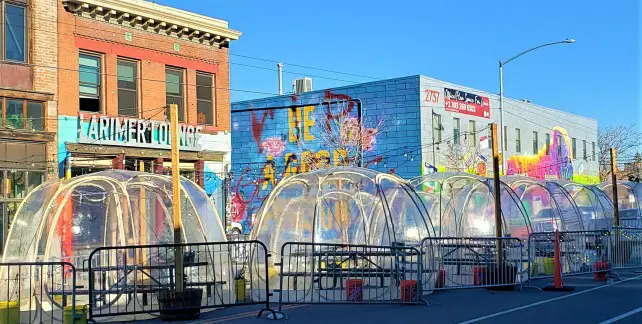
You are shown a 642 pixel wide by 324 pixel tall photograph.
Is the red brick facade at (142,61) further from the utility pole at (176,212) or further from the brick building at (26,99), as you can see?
the utility pole at (176,212)

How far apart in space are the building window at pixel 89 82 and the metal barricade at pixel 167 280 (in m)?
10.0

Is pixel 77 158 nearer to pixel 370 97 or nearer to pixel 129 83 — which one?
pixel 129 83

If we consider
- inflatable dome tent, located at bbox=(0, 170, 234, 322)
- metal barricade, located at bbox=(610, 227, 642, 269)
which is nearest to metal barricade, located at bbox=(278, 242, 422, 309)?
inflatable dome tent, located at bbox=(0, 170, 234, 322)

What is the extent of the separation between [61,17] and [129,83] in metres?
3.40

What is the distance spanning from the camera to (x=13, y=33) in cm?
2294

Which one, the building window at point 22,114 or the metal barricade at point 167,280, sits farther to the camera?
the building window at point 22,114

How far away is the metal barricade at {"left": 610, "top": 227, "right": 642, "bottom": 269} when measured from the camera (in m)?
18.7

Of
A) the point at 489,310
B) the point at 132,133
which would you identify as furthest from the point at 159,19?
the point at 489,310

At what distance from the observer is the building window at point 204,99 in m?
28.8

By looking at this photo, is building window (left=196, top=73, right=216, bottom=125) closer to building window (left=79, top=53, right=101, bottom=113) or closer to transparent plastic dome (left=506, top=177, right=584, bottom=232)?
building window (left=79, top=53, right=101, bottom=113)

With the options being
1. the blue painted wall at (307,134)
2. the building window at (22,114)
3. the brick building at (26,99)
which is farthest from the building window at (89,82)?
the blue painted wall at (307,134)

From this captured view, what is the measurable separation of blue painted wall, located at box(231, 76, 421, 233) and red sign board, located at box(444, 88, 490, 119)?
2967 mm

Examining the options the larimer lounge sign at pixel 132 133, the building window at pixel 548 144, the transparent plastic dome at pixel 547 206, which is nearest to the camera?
the transparent plastic dome at pixel 547 206

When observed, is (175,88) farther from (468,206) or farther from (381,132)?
(381,132)
